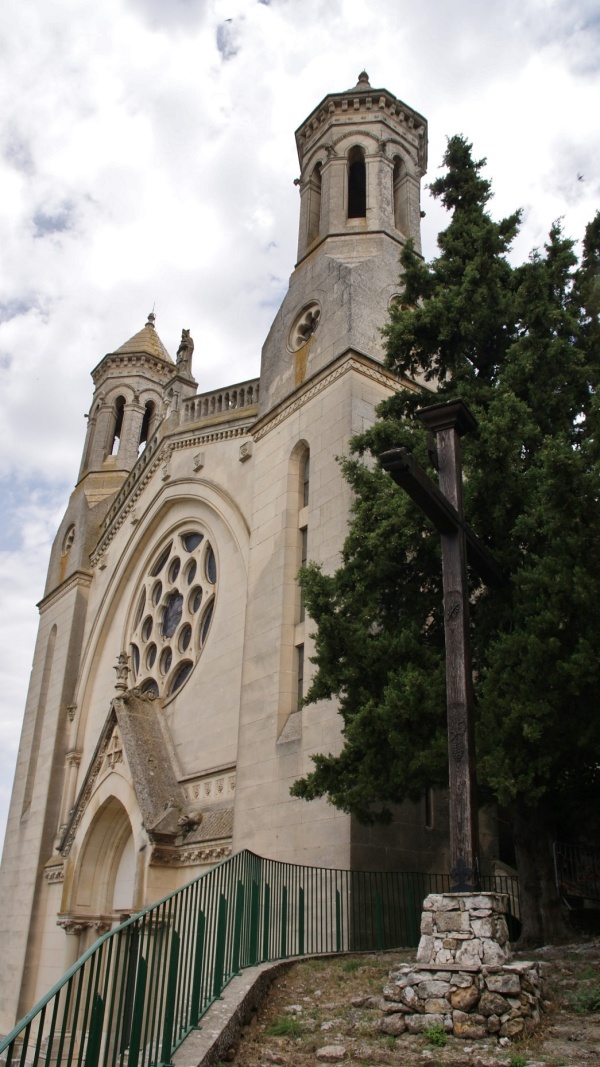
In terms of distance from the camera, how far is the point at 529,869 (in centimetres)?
954

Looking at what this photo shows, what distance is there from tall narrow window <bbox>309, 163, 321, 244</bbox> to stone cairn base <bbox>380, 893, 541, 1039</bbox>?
650 inches

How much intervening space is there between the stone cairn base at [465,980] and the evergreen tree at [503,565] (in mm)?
1811

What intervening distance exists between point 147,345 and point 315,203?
38.0 feet

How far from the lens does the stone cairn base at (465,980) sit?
598 cm

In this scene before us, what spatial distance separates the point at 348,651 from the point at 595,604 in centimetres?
299

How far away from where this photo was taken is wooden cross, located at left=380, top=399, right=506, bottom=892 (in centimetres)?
686

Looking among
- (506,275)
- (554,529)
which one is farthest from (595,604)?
(506,275)

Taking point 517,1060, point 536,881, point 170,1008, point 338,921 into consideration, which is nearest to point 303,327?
point 338,921

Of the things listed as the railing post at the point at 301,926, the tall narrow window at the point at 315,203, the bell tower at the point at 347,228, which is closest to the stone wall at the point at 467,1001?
the railing post at the point at 301,926

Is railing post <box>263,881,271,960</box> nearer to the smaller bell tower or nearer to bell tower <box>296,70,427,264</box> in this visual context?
bell tower <box>296,70,427,264</box>

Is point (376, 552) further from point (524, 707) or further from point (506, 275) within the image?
point (506, 275)

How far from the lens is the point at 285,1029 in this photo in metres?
6.61

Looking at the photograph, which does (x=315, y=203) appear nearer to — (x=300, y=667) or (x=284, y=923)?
(x=300, y=667)

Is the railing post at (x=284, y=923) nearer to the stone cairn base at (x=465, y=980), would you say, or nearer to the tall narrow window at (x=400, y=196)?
the stone cairn base at (x=465, y=980)
